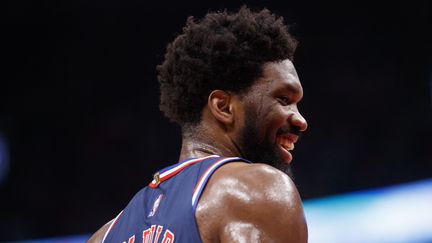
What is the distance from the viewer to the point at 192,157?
2195 millimetres

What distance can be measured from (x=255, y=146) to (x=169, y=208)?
392 millimetres

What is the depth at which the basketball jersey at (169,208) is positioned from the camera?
1851 millimetres

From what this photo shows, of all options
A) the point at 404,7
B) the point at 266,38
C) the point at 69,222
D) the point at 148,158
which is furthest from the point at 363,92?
the point at 266,38

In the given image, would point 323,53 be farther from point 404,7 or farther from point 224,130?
point 224,130

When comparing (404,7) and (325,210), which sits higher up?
(404,7)

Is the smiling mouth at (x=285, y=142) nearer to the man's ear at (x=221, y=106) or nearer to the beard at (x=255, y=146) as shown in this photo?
the beard at (x=255, y=146)

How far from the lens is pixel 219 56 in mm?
2205

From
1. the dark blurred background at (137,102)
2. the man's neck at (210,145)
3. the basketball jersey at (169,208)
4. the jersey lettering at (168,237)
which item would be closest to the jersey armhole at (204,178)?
the basketball jersey at (169,208)

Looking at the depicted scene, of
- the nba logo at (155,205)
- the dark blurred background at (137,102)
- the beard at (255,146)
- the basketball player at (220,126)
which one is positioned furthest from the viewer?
the dark blurred background at (137,102)

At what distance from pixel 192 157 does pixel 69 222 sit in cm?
586

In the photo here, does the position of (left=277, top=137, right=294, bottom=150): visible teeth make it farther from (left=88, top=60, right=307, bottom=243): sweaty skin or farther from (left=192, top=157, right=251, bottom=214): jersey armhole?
(left=192, top=157, right=251, bottom=214): jersey armhole

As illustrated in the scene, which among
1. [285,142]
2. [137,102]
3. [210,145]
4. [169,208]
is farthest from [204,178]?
[137,102]

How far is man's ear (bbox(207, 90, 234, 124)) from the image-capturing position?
2.17 metres

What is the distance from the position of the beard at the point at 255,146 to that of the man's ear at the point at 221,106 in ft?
0.18
